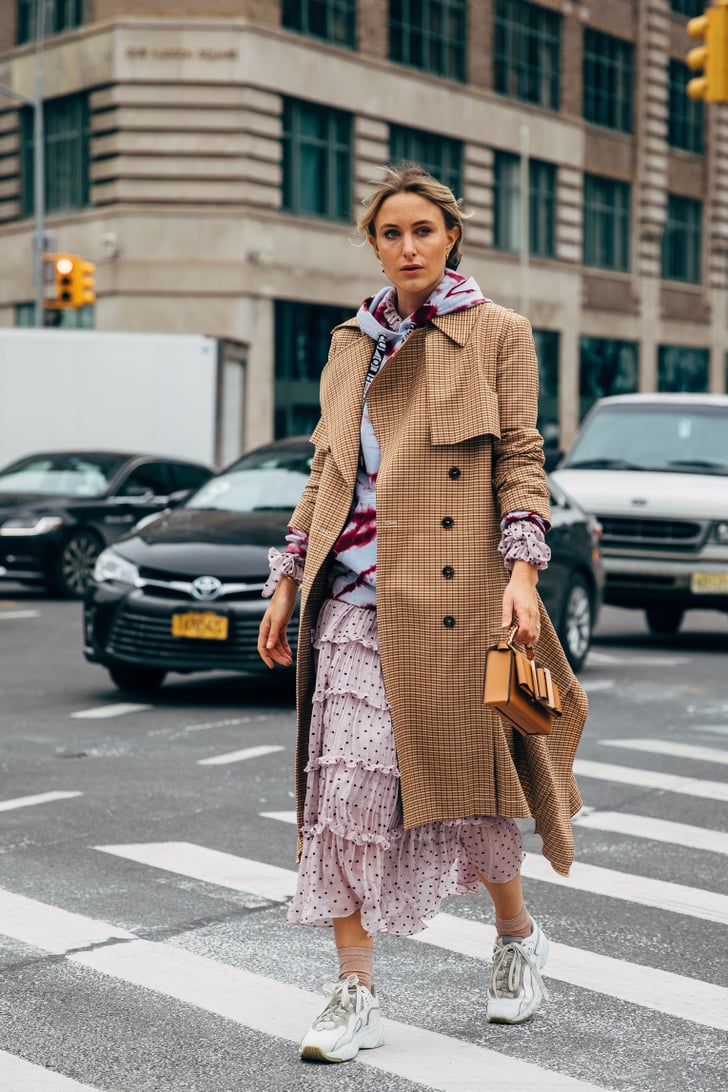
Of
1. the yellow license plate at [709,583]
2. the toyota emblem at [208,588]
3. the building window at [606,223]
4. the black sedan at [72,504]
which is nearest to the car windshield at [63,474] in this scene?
the black sedan at [72,504]

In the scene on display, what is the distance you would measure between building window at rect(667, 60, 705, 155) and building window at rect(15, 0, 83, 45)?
1733cm

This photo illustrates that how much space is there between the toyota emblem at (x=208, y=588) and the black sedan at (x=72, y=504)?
24.5ft

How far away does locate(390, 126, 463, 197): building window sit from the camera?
34.7 metres

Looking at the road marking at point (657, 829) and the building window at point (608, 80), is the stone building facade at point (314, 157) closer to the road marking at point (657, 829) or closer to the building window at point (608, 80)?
the building window at point (608, 80)

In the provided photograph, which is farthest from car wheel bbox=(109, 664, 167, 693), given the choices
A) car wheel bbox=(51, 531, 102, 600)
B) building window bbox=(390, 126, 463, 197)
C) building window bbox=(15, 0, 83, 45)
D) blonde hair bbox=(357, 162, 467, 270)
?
building window bbox=(390, 126, 463, 197)

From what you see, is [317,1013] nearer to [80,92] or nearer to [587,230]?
[80,92]

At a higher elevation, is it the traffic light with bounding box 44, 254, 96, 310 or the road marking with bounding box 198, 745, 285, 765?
the traffic light with bounding box 44, 254, 96, 310

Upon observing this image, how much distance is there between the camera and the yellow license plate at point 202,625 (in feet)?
31.6

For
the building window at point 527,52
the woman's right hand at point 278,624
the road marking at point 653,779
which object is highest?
the building window at point 527,52

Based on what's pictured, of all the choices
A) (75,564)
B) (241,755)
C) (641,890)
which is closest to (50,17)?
(75,564)

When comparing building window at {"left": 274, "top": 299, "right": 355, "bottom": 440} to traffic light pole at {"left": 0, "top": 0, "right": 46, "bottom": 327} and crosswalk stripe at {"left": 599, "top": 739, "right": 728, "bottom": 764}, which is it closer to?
traffic light pole at {"left": 0, "top": 0, "right": 46, "bottom": 327}

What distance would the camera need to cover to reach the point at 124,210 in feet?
101

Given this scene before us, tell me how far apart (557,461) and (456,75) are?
23.9m

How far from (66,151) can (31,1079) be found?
98.8 ft
